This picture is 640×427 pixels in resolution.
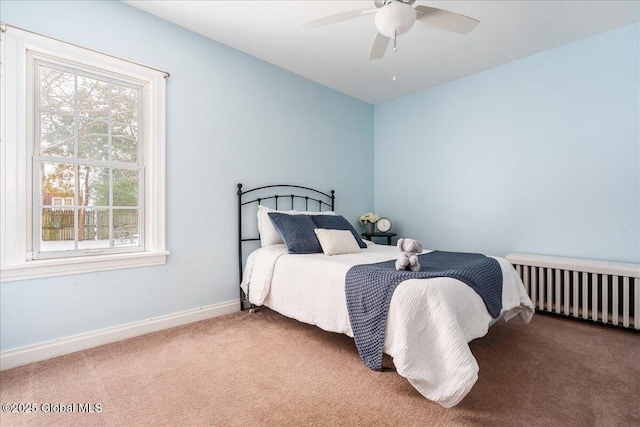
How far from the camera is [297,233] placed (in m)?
2.95

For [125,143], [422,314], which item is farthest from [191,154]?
[422,314]

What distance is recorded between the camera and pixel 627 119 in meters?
2.83

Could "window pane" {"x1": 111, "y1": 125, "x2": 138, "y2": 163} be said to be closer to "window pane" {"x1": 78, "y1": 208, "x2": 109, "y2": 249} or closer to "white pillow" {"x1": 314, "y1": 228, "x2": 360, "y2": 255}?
"window pane" {"x1": 78, "y1": 208, "x2": 109, "y2": 249}

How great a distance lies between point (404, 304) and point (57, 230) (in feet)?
8.04

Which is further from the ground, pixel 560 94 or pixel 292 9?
pixel 292 9

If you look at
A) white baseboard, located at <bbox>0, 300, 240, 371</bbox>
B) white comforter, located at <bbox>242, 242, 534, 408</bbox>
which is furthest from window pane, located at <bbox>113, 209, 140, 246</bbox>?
white comforter, located at <bbox>242, 242, 534, 408</bbox>

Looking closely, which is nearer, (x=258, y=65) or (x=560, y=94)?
(x=560, y=94)

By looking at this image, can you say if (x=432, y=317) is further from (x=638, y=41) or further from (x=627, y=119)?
(x=638, y=41)

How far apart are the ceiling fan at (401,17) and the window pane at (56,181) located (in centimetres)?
201

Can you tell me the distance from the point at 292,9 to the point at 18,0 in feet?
6.06

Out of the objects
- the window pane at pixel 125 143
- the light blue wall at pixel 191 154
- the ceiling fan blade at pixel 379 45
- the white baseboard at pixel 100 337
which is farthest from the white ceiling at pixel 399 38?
the white baseboard at pixel 100 337

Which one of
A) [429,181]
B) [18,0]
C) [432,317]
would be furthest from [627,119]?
[18,0]

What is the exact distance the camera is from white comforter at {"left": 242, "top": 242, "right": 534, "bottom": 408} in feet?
→ 5.04

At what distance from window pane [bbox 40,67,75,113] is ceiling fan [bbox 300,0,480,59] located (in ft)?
5.94
